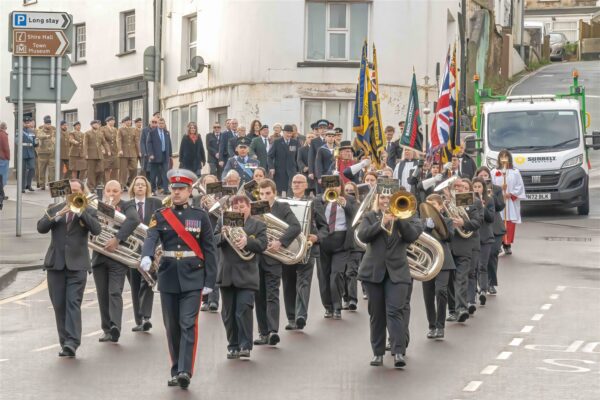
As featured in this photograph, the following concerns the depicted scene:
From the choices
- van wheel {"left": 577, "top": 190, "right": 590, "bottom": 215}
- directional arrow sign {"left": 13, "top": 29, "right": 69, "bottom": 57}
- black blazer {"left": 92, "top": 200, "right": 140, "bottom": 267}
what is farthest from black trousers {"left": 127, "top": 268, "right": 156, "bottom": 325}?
van wheel {"left": 577, "top": 190, "right": 590, "bottom": 215}

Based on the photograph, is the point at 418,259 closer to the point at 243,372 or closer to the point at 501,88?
the point at 243,372

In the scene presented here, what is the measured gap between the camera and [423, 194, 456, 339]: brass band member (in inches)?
670

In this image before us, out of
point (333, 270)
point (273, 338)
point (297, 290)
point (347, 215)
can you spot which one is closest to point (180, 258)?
point (273, 338)

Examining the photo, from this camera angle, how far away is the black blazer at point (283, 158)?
1233 inches

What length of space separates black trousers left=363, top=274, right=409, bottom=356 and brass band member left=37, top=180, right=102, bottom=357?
309 centimetres

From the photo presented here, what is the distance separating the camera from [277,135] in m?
31.8

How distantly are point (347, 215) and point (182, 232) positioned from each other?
5.31 metres

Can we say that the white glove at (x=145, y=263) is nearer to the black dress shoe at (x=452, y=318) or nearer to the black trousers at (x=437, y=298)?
the black trousers at (x=437, y=298)

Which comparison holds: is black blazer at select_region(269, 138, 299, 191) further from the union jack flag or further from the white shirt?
the white shirt

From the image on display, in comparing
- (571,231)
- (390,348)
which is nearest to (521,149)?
(571,231)

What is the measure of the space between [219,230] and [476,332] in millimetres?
3364

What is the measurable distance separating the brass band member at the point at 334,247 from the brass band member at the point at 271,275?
1.66m

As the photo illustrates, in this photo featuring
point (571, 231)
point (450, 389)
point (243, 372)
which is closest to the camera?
point (450, 389)

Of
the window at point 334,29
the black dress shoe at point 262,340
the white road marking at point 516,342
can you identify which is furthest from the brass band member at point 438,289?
the window at point 334,29
